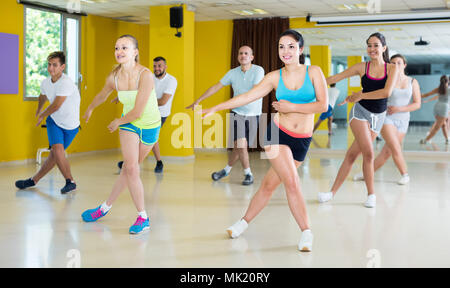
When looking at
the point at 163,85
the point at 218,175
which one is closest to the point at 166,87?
the point at 163,85

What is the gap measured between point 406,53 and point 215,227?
44.6ft

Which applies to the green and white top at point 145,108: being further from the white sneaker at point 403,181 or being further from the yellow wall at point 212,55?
the yellow wall at point 212,55

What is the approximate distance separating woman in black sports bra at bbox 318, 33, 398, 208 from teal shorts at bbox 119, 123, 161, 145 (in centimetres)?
161

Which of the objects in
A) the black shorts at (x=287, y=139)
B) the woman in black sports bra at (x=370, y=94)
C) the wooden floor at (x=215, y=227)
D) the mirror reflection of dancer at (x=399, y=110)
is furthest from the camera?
the mirror reflection of dancer at (x=399, y=110)

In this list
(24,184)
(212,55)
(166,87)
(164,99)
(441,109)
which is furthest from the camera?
(441,109)

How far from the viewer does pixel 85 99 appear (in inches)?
386

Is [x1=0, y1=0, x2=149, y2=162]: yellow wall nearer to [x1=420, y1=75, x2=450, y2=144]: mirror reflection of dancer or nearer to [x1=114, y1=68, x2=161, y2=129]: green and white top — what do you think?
[x1=114, y1=68, x2=161, y2=129]: green and white top

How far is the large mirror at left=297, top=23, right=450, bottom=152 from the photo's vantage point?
10945 mm

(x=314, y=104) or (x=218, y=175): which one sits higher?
Answer: (x=314, y=104)

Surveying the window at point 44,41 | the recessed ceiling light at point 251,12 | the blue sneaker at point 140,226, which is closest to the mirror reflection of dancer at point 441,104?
the recessed ceiling light at point 251,12

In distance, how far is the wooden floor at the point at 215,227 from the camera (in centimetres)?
328

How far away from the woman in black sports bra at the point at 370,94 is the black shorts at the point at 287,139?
127 centimetres

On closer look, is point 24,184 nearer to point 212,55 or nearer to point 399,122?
point 399,122

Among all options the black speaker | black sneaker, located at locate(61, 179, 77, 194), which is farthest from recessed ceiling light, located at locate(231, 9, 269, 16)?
black sneaker, located at locate(61, 179, 77, 194)
